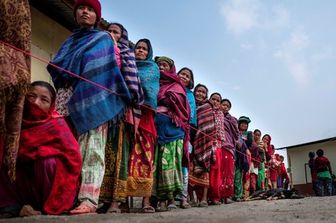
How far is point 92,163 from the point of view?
3961mm

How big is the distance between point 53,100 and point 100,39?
77 centimetres

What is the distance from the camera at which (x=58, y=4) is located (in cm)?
761

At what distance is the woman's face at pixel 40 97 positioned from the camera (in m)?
3.82

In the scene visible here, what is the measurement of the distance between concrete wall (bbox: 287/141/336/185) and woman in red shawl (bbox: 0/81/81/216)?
19.6m

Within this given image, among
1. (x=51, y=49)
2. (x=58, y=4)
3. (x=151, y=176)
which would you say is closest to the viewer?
(x=151, y=176)

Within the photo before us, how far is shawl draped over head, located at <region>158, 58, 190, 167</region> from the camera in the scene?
5.57 metres

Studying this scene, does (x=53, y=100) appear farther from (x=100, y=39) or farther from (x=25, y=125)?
(x=100, y=39)

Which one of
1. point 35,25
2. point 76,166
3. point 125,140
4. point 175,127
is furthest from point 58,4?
point 76,166

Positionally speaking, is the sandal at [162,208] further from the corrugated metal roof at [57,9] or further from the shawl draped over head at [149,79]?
the corrugated metal roof at [57,9]

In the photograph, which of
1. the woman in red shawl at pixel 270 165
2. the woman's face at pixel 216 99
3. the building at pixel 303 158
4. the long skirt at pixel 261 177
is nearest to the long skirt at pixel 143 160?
the woman's face at pixel 216 99

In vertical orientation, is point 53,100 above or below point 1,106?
above

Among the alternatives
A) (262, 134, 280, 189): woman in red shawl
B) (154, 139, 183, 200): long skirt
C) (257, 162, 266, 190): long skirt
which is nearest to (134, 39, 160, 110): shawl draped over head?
(154, 139, 183, 200): long skirt

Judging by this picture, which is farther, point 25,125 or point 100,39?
point 100,39

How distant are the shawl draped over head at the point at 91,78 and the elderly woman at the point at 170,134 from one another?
117cm
